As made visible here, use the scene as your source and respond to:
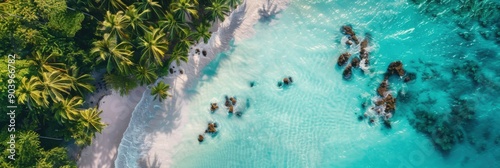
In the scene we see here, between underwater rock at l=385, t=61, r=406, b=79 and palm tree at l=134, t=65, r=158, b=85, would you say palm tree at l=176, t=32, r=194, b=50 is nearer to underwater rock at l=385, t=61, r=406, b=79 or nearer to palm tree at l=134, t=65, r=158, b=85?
palm tree at l=134, t=65, r=158, b=85

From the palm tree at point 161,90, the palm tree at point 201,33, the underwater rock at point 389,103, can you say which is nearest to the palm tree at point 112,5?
the palm tree at point 201,33

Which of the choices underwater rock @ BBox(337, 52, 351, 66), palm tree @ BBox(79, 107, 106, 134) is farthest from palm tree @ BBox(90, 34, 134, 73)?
underwater rock @ BBox(337, 52, 351, 66)

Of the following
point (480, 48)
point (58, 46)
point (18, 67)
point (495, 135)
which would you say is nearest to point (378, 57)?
point (480, 48)

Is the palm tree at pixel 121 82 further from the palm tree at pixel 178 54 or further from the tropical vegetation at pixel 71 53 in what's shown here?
the palm tree at pixel 178 54

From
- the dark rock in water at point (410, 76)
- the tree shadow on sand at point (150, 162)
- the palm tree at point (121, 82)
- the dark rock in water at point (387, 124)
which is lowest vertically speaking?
the tree shadow on sand at point (150, 162)

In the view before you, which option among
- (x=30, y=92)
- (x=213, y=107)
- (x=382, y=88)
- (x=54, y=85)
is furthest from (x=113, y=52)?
(x=382, y=88)

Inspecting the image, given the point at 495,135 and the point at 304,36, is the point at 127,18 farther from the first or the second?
the point at 495,135

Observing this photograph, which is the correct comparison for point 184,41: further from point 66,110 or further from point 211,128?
point 66,110

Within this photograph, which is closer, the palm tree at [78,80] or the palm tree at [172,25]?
the palm tree at [78,80]
